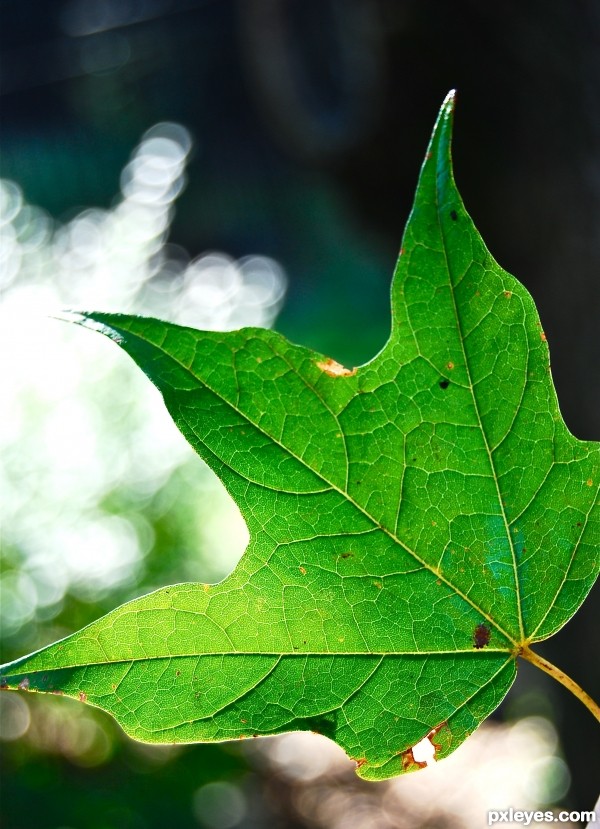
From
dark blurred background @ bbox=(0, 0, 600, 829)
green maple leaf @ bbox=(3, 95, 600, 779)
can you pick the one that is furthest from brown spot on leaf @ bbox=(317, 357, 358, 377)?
dark blurred background @ bbox=(0, 0, 600, 829)

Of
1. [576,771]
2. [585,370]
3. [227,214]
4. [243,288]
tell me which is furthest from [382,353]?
[227,214]

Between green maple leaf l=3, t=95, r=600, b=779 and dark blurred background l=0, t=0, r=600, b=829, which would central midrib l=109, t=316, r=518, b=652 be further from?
dark blurred background l=0, t=0, r=600, b=829

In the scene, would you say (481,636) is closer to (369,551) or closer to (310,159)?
(369,551)

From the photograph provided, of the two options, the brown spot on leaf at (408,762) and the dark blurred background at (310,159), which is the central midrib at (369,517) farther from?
the dark blurred background at (310,159)

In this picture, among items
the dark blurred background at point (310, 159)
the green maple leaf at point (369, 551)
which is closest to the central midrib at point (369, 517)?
the green maple leaf at point (369, 551)

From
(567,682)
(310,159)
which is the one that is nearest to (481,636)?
(567,682)

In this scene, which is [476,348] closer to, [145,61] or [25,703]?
[25,703]
